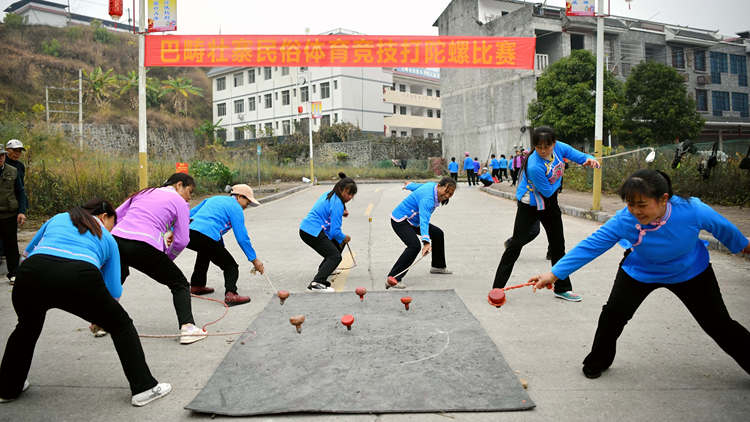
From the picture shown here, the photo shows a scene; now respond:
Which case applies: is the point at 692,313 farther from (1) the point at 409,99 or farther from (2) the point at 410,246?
(1) the point at 409,99

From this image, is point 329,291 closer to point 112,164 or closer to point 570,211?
point 570,211

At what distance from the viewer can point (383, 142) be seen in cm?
Answer: 4166

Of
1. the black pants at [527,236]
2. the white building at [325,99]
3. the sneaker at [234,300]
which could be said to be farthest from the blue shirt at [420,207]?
the white building at [325,99]

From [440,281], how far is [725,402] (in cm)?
379

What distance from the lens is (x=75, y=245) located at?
10.5 ft

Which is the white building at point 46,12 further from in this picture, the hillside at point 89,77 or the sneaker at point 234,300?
the sneaker at point 234,300

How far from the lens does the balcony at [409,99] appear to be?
168 feet

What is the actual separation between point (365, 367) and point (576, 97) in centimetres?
2780

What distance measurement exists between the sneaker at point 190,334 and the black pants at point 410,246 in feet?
8.63

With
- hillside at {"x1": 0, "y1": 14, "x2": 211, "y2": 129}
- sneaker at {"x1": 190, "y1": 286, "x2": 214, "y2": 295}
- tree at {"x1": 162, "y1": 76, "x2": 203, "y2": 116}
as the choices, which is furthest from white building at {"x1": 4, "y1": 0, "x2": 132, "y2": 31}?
sneaker at {"x1": 190, "y1": 286, "x2": 214, "y2": 295}

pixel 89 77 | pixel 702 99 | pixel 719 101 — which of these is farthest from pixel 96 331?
pixel 89 77

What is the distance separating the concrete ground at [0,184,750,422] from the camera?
10.1ft

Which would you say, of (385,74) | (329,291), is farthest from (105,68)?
(329,291)

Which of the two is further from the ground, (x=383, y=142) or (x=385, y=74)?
(x=385, y=74)
